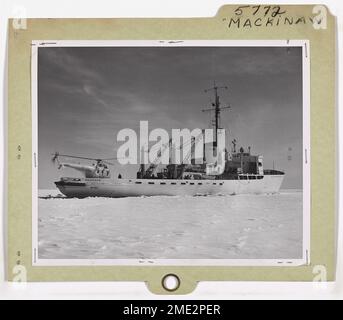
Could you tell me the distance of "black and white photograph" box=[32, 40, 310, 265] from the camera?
1764mm

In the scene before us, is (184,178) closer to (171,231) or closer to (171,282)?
(171,231)

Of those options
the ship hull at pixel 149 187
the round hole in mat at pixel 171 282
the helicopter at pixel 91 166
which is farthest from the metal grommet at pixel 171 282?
the helicopter at pixel 91 166

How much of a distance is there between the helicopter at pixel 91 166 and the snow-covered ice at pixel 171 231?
0.43 ft

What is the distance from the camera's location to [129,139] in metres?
1.78

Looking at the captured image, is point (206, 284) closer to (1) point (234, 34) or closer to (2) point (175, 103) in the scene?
(2) point (175, 103)

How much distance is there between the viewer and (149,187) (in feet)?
6.00

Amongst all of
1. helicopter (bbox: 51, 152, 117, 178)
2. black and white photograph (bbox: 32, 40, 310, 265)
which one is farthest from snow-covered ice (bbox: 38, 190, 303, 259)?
helicopter (bbox: 51, 152, 117, 178)

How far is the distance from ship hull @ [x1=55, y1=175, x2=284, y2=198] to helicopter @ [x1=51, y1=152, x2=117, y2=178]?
0.04 metres

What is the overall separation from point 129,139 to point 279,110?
2.04ft

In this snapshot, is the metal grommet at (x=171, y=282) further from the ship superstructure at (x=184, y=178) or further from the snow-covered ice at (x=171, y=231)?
the ship superstructure at (x=184, y=178)

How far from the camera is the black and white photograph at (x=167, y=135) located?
176 cm

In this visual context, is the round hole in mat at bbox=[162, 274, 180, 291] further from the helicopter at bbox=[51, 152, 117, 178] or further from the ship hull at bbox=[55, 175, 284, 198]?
the helicopter at bbox=[51, 152, 117, 178]
